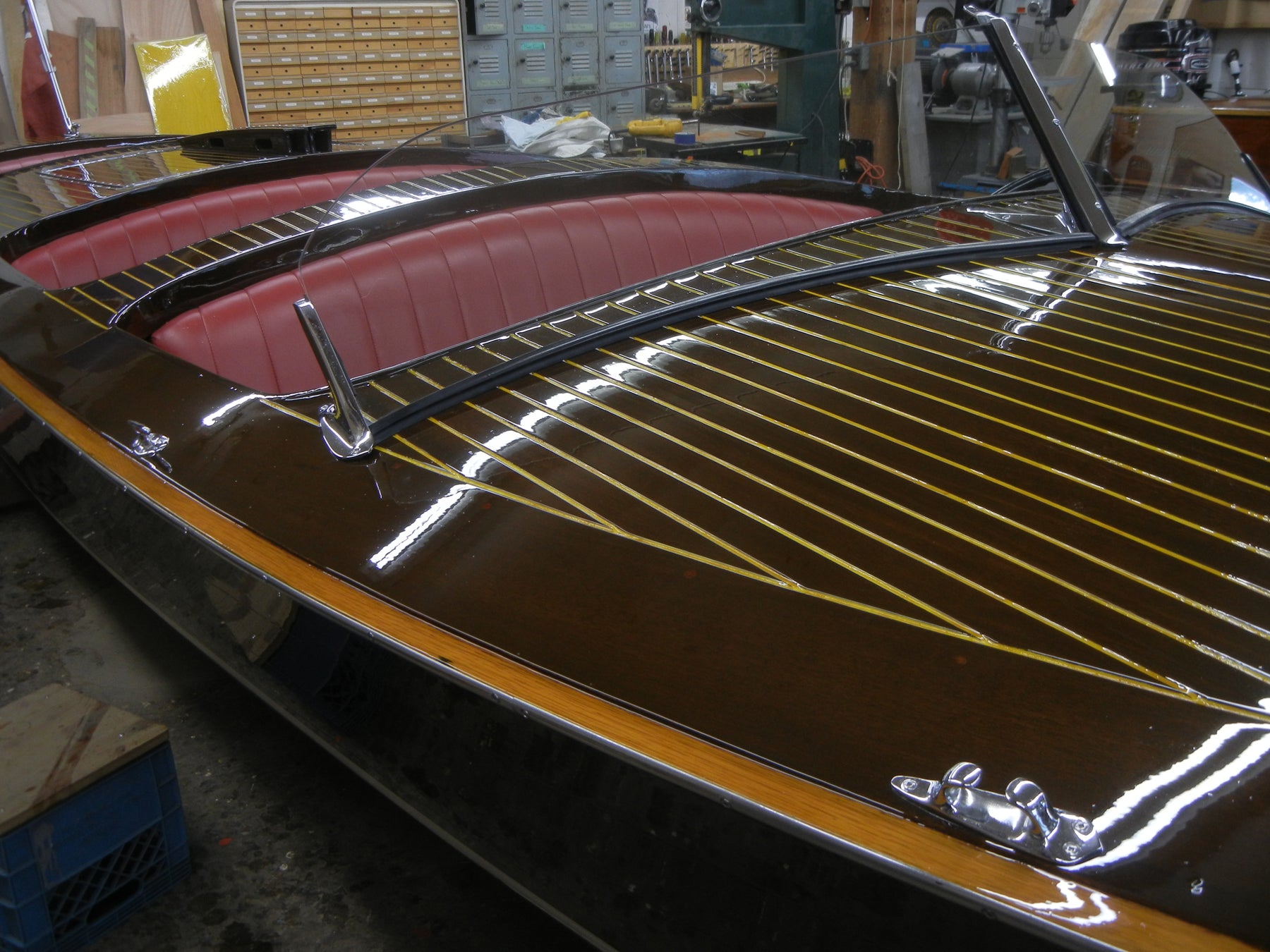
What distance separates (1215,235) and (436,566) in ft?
5.14

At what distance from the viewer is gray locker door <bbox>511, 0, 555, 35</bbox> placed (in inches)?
266

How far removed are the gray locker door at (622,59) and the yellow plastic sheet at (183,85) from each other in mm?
2647

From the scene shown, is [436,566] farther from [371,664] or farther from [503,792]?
[503,792]

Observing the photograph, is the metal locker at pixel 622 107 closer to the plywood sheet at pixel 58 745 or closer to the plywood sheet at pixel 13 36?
the plywood sheet at pixel 58 745

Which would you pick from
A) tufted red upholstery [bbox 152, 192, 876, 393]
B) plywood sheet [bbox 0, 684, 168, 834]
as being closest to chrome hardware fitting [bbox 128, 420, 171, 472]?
tufted red upholstery [bbox 152, 192, 876, 393]

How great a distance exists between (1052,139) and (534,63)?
19.3ft

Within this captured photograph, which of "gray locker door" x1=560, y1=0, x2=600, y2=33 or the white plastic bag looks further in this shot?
"gray locker door" x1=560, y1=0, x2=600, y2=33

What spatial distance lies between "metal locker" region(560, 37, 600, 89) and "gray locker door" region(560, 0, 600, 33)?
56 millimetres

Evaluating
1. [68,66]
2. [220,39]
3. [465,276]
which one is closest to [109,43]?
[68,66]

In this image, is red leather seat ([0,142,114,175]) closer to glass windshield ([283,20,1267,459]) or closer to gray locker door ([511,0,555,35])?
glass windshield ([283,20,1267,459])

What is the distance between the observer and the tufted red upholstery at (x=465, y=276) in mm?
1726

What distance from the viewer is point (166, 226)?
2.46 meters

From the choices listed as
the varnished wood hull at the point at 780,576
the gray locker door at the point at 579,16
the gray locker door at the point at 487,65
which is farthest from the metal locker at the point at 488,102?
the varnished wood hull at the point at 780,576

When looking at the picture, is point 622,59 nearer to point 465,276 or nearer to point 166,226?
point 166,226
